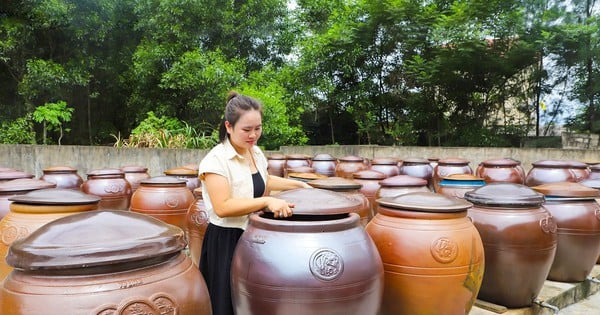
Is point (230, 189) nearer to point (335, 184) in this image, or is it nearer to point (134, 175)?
point (335, 184)

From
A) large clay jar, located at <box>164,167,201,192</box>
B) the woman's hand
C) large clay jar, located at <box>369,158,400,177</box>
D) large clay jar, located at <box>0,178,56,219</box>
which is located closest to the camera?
the woman's hand

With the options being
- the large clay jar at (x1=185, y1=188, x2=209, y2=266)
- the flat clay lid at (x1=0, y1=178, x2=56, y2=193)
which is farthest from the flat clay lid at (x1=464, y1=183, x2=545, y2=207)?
the flat clay lid at (x1=0, y1=178, x2=56, y2=193)

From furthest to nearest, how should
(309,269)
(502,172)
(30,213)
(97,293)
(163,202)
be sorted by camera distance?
(502,172) < (163,202) < (30,213) < (309,269) < (97,293)

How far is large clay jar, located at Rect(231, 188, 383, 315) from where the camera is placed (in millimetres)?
2188

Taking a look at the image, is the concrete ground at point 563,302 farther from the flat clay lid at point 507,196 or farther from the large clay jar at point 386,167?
the large clay jar at point 386,167

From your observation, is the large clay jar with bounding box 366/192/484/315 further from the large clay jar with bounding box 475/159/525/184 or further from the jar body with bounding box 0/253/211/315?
the large clay jar with bounding box 475/159/525/184

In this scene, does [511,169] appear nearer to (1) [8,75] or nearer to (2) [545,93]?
(2) [545,93]

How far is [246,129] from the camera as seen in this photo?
250 cm

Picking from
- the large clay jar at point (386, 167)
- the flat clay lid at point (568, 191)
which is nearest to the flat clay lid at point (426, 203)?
the flat clay lid at point (568, 191)

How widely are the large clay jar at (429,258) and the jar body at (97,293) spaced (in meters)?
1.52

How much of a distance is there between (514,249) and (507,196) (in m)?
0.40

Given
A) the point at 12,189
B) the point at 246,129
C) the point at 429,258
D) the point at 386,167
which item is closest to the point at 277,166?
the point at 386,167

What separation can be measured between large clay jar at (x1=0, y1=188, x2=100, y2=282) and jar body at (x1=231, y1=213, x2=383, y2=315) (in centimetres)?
137

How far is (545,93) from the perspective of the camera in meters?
12.0
